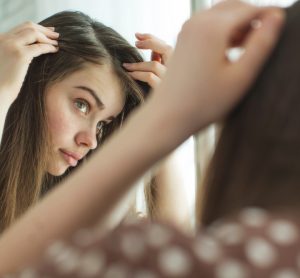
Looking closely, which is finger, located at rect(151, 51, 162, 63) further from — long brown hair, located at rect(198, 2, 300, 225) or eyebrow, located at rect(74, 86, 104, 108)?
long brown hair, located at rect(198, 2, 300, 225)

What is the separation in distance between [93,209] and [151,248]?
0.16 m

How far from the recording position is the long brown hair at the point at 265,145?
0.36 m

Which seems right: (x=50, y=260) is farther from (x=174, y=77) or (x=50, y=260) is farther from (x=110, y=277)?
(x=174, y=77)

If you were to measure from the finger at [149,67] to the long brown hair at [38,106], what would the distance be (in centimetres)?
3

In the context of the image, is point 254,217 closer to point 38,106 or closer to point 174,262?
point 174,262

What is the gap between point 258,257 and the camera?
300 millimetres

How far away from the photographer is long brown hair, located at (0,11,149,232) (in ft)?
4.80

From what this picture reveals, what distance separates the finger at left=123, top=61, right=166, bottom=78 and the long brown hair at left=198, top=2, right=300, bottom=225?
3.55ft

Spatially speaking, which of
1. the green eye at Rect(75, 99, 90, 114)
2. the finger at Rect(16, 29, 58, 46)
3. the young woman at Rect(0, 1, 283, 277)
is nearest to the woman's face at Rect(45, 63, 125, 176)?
the green eye at Rect(75, 99, 90, 114)

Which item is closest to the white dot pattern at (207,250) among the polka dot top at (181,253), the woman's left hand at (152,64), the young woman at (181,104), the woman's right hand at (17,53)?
the polka dot top at (181,253)

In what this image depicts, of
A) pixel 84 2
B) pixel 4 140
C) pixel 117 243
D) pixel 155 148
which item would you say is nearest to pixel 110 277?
pixel 117 243

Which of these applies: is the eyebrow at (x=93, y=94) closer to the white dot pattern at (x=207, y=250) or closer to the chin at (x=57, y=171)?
the chin at (x=57, y=171)

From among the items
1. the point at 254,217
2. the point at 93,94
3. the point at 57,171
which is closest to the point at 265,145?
the point at 254,217

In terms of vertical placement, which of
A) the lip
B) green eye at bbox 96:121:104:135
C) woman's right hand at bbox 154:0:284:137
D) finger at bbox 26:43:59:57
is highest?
woman's right hand at bbox 154:0:284:137
